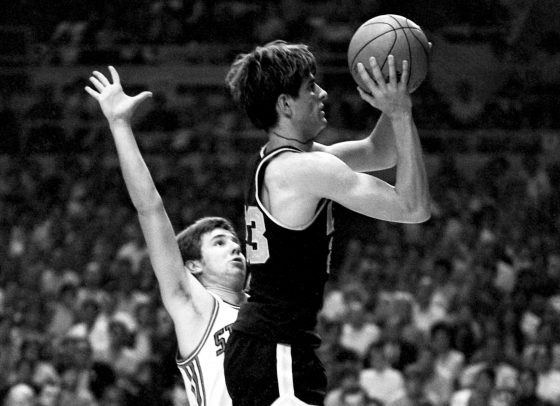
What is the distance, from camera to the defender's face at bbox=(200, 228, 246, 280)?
461cm

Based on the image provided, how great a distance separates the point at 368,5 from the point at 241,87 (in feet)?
38.2

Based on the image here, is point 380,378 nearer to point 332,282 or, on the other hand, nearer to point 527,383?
point 527,383

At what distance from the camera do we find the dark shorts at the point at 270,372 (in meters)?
3.51

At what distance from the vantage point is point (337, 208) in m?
12.9

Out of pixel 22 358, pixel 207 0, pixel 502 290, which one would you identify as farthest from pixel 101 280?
pixel 207 0

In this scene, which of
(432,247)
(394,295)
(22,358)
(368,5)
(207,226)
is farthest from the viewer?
(368,5)

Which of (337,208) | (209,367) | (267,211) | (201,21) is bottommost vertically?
(337,208)

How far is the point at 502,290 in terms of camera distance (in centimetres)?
1036

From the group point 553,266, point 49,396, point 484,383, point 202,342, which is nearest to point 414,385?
point 484,383

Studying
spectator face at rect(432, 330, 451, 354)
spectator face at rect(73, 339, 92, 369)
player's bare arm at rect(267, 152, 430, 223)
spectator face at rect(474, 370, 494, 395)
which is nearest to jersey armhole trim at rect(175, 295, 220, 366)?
player's bare arm at rect(267, 152, 430, 223)

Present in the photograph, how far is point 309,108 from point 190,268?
1261 mm

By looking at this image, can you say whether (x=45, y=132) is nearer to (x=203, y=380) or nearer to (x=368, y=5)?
(x=368, y=5)

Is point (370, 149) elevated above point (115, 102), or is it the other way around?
point (115, 102)

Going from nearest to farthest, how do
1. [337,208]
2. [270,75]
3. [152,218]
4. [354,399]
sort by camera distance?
[270,75] → [152,218] → [354,399] → [337,208]
